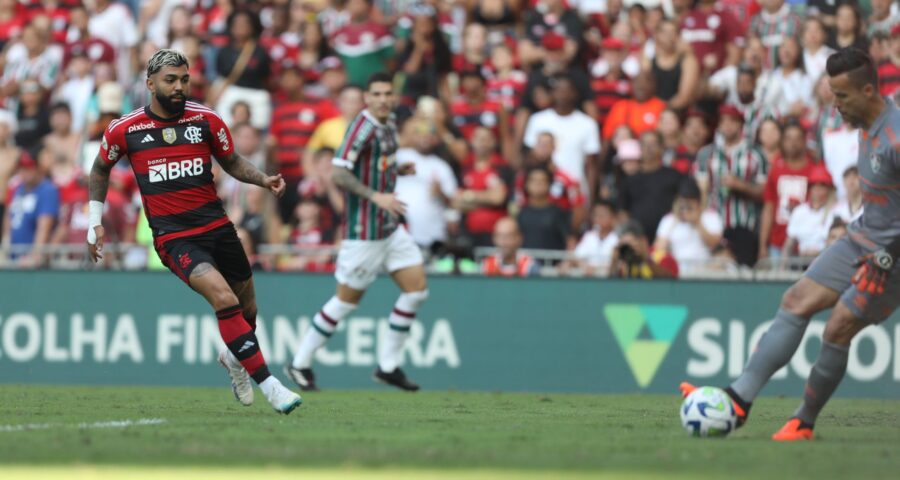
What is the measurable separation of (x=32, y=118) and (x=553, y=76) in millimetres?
7636

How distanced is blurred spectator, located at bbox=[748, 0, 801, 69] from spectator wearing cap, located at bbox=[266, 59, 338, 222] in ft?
18.3

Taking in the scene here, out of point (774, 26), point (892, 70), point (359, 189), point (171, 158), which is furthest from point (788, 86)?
point (171, 158)

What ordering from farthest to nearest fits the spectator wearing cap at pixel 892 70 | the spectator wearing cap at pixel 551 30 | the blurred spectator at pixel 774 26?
1. the spectator wearing cap at pixel 551 30
2. the blurred spectator at pixel 774 26
3. the spectator wearing cap at pixel 892 70

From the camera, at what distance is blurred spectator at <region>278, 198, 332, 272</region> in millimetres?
17984

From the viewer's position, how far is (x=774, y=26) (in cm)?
1947

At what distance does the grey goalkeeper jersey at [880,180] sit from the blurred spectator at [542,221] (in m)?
8.68

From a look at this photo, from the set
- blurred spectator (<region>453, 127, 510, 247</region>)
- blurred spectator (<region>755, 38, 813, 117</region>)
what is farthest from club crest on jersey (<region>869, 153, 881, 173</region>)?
blurred spectator (<region>453, 127, 510, 247</region>)

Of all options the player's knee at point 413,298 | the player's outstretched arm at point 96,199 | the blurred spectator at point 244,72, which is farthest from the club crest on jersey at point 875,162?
the blurred spectator at point 244,72

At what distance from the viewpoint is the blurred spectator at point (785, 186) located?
17500 millimetres

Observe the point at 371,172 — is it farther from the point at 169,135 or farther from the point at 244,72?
the point at 244,72

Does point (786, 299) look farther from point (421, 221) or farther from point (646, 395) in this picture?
point (421, 221)

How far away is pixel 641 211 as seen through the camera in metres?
18.2

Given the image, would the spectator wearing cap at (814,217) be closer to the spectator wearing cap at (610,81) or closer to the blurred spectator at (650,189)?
the blurred spectator at (650,189)

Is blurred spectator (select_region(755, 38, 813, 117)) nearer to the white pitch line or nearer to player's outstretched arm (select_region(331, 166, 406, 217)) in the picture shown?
player's outstretched arm (select_region(331, 166, 406, 217))
